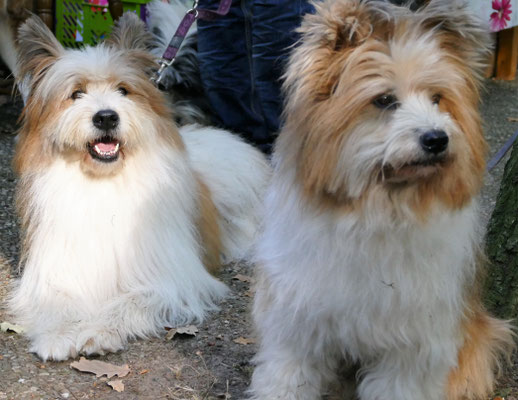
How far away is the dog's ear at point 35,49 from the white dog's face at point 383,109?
5.88 ft

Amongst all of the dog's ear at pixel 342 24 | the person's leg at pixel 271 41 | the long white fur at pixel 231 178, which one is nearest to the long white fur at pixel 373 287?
the dog's ear at pixel 342 24

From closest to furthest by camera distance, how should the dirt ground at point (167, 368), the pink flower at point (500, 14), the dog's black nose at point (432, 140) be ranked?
the dog's black nose at point (432, 140), the dirt ground at point (167, 368), the pink flower at point (500, 14)

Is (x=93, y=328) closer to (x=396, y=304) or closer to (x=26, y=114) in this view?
(x=26, y=114)

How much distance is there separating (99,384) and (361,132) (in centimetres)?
162

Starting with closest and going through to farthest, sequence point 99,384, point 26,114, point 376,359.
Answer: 1. point 376,359
2. point 99,384
3. point 26,114

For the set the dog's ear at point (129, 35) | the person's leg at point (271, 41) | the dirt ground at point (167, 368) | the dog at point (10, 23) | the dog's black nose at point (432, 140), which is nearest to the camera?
the dog's black nose at point (432, 140)

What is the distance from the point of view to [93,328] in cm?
369

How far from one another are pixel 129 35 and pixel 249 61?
1.67 m

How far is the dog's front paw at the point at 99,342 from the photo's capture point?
141 inches

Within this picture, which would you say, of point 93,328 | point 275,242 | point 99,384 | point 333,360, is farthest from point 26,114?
point 333,360

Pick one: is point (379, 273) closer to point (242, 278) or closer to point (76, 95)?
point (76, 95)

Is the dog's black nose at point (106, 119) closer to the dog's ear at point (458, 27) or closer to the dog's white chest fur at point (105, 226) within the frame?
the dog's white chest fur at point (105, 226)

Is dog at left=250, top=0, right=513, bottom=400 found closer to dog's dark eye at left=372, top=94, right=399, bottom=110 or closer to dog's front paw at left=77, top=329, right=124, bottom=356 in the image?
dog's dark eye at left=372, top=94, right=399, bottom=110

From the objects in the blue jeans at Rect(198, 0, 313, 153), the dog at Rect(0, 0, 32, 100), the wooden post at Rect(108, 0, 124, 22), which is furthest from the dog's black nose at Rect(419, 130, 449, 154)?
the dog at Rect(0, 0, 32, 100)
